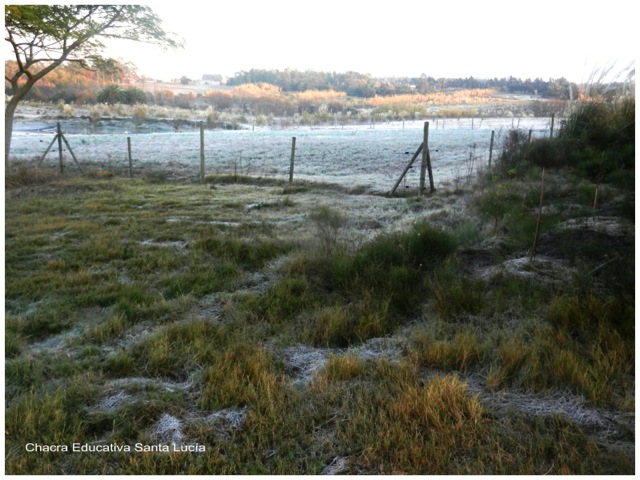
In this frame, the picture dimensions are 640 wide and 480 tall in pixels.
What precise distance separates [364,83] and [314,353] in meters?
4.18

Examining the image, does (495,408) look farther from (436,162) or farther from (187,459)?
(436,162)

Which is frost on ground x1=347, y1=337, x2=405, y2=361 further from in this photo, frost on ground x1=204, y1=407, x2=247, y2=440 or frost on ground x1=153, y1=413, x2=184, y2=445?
frost on ground x1=153, y1=413, x2=184, y2=445

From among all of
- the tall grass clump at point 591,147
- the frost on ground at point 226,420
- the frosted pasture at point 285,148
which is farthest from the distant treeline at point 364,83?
the frost on ground at point 226,420

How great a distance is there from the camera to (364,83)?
6.12 meters

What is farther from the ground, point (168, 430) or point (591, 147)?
point (591, 147)

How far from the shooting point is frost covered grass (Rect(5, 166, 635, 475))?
6.79ft

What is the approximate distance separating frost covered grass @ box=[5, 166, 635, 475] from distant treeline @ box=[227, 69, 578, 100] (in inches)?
66.5

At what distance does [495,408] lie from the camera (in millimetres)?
2316

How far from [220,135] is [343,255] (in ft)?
28.1

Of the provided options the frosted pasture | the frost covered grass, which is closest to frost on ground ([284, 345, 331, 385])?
the frost covered grass

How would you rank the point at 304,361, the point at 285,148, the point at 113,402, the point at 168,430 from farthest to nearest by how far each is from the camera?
the point at 285,148, the point at 304,361, the point at 113,402, the point at 168,430

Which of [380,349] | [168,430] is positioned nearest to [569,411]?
[380,349]

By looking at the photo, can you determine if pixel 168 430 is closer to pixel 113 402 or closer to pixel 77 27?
pixel 113 402

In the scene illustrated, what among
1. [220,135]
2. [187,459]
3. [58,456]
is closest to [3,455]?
[58,456]
